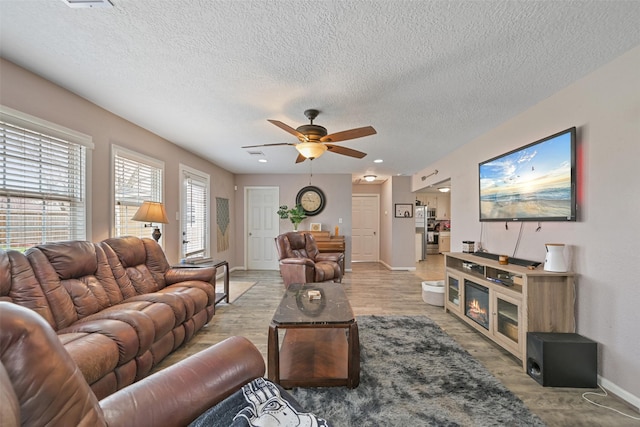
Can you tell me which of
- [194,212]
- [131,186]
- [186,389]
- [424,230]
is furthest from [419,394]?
[424,230]

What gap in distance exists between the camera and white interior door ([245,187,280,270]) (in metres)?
6.60

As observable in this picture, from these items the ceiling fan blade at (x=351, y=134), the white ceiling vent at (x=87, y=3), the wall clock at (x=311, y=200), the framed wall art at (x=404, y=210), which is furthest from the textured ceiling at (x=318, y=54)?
the framed wall art at (x=404, y=210)

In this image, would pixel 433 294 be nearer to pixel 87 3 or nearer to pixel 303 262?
pixel 303 262

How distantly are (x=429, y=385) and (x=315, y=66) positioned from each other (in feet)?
8.27

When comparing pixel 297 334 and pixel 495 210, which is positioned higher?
pixel 495 210

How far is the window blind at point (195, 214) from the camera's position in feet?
14.6

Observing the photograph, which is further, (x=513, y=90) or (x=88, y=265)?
(x=513, y=90)

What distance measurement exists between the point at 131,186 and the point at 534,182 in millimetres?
4382

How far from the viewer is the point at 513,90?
2.35m

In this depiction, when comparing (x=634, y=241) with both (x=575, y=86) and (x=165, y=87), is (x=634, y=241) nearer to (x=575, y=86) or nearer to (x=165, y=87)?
(x=575, y=86)

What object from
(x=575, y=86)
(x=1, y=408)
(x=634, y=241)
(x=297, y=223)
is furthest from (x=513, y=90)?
(x=297, y=223)

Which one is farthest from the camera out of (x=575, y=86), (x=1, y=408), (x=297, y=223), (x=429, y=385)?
(x=297, y=223)

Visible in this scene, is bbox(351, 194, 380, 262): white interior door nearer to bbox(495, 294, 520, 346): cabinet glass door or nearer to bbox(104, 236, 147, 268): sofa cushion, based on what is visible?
bbox(495, 294, 520, 346): cabinet glass door

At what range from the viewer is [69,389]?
0.70 metres
